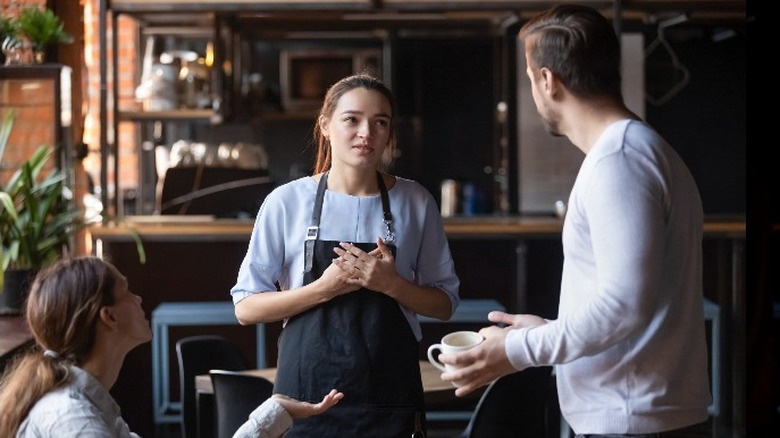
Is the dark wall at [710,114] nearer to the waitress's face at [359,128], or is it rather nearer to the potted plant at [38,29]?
the potted plant at [38,29]

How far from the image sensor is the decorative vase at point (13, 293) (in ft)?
11.7

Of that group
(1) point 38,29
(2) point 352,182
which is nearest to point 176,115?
(1) point 38,29

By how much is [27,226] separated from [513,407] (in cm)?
177

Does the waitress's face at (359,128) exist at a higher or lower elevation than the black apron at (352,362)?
higher

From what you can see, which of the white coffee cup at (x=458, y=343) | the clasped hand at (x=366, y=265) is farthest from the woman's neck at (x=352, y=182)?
the white coffee cup at (x=458, y=343)

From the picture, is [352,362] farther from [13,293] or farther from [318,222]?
[13,293]

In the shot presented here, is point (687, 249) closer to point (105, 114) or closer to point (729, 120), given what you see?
point (105, 114)

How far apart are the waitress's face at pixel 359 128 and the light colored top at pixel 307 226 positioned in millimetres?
83

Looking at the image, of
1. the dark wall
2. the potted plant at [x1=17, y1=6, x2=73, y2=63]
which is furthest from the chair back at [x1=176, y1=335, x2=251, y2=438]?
the dark wall

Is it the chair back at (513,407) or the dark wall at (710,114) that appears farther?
the dark wall at (710,114)

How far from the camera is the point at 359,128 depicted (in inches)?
85.4

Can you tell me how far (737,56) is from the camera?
6793mm

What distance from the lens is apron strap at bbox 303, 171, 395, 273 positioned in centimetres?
218

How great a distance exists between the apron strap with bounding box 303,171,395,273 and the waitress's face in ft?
0.19
